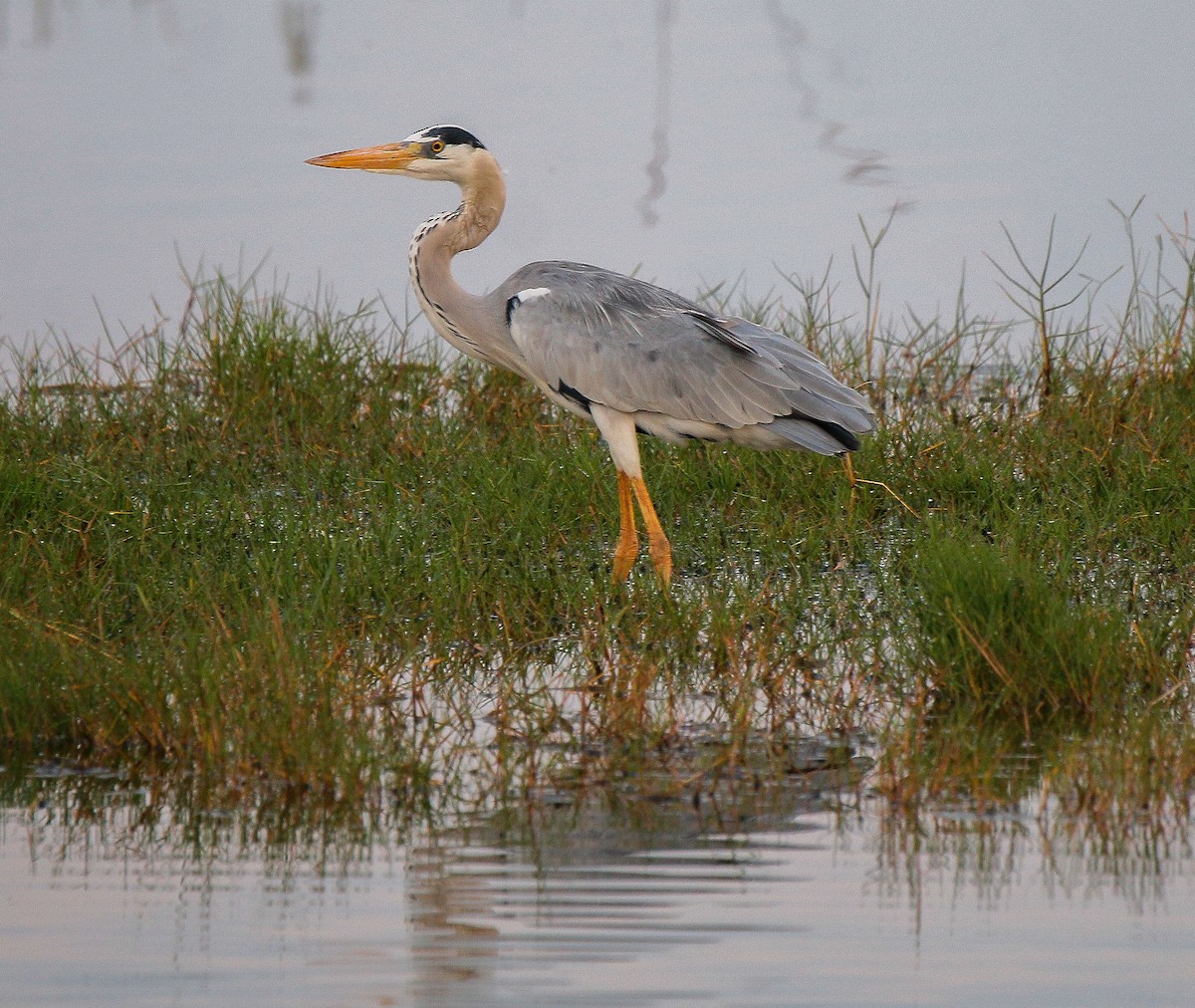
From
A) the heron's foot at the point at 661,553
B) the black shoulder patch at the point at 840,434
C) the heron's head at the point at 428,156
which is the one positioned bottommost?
the heron's foot at the point at 661,553

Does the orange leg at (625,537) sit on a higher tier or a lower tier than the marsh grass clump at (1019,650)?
higher

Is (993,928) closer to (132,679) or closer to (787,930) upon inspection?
(787,930)

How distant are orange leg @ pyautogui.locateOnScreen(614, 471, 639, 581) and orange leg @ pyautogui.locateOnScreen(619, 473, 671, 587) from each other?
0.20ft

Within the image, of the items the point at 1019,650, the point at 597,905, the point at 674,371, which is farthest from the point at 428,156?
the point at 597,905

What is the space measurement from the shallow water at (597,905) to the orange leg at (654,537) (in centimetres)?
193

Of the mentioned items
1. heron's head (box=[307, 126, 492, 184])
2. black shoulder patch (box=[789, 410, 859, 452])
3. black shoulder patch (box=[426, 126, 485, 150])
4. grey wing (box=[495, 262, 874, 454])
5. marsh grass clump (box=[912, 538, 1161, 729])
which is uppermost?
black shoulder patch (box=[426, 126, 485, 150])

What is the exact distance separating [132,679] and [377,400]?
143 inches

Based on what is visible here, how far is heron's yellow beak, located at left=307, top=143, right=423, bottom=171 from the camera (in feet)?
23.3

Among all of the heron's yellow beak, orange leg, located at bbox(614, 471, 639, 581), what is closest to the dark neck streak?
the heron's yellow beak

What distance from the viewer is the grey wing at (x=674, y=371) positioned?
638 centimetres

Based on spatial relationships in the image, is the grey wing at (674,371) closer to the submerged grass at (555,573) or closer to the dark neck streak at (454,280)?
the dark neck streak at (454,280)

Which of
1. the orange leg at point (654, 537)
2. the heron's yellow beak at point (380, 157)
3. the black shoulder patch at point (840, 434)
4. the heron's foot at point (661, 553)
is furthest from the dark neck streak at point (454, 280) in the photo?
the black shoulder patch at point (840, 434)

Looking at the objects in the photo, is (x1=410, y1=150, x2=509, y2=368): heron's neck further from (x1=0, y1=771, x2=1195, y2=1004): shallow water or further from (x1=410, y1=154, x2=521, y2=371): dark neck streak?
(x1=0, y1=771, x2=1195, y2=1004): shallow water

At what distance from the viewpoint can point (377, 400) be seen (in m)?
7.88
